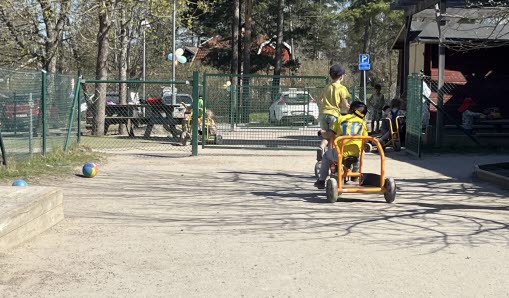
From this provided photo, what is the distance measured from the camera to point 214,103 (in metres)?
18.2

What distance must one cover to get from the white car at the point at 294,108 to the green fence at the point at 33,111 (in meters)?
5.07

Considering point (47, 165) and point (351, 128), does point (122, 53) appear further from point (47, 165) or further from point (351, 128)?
point (351, 128)

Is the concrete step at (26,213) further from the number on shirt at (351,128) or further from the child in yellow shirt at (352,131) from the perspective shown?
the number on shirt at (351,128)

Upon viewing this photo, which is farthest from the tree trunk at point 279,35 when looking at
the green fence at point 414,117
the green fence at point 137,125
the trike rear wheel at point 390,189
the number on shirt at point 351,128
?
the trike rear wheel at point 390,189

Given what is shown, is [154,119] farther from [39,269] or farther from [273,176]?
[39,269]

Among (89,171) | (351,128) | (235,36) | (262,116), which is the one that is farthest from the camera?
(235,36)

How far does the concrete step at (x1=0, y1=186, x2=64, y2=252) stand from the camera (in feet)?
20.8

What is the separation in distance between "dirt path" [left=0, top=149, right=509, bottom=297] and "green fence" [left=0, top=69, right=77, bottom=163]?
1.67 metres

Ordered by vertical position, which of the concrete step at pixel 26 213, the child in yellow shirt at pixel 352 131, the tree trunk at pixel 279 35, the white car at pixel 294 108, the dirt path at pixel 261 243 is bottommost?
the dirt path at pixel 261 243

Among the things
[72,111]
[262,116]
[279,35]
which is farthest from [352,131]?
[279,35]

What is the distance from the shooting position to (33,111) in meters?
13.2

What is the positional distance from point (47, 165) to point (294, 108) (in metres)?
7.24

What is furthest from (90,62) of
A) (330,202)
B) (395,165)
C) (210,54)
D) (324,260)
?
(324,260)

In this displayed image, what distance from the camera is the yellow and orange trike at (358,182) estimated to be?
9.21m
